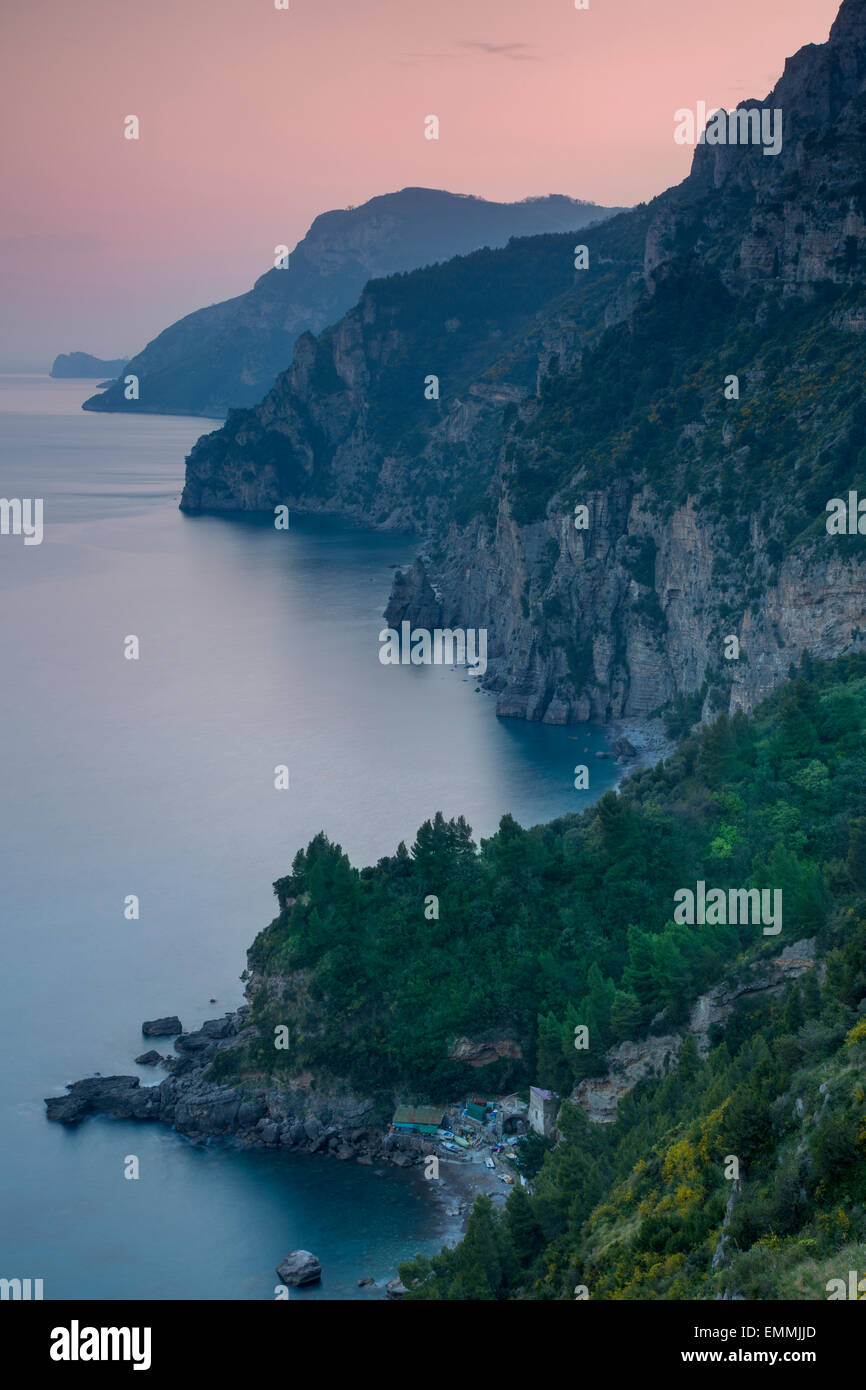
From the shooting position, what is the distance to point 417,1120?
39.0 metres

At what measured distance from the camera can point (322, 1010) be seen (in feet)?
137

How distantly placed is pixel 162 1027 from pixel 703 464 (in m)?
41.9

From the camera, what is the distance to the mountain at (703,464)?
64.7 m

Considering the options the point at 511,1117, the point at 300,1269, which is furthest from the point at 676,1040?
the point at 300,1269

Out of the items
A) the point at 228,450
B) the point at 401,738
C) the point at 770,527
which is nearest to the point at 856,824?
the point at 770,527

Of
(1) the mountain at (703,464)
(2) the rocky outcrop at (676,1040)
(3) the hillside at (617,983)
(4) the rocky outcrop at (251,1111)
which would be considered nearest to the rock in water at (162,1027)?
(4) the rocky outcrop at (251,1111)

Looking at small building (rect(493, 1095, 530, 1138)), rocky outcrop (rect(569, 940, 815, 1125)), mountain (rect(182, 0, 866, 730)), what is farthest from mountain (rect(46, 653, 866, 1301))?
mountain (rect(182, 0, 866, 730))

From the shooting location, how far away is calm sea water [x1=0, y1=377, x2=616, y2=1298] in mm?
35875

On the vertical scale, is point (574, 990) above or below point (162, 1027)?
above

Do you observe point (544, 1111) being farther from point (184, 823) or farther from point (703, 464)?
point (703, 464)

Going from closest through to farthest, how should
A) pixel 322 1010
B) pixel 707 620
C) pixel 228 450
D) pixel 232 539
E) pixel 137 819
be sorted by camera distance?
pixel 322 1010 → pixel 137 819 → pixel 707 620 → pixel 232 539 → pixel 228 450
